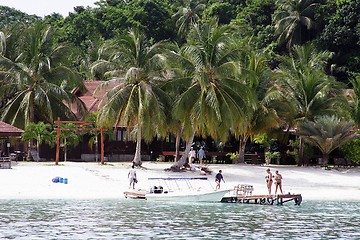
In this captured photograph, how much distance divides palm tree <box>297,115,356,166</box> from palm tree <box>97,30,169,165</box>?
364 inches

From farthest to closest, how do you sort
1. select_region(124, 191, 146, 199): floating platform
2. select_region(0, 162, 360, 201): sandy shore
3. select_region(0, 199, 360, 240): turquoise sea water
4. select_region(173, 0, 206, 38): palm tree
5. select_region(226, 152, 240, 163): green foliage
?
select_region(173, 0, 206, 38): palm tree, select_region(226, 152, 240, 163): green foliage, select_region(0, 162, 360, 201): sandy shore, select_region(124, 191, 146, 199): floating platform, select_region(0, 199, 360, 240): turquoise sea water

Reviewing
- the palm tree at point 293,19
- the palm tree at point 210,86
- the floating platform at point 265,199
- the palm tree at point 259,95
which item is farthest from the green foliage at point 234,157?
the palm tree at point 293,19

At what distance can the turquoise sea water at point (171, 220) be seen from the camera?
82.4 ft

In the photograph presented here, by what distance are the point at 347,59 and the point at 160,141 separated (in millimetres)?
23614

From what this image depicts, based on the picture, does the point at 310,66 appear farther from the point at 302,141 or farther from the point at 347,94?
the point at 302,141

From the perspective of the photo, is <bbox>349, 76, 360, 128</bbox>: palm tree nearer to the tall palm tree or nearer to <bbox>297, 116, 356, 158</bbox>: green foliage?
the tall palm tree

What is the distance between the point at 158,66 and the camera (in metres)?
44.8

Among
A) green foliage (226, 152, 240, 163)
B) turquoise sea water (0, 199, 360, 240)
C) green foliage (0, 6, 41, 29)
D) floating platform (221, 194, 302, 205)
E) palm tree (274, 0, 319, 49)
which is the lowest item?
turquoise sea water (0, 199, 360, 240)

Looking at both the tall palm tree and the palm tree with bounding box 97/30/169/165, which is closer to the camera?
the palm tree with bounding box 97/30/169/165

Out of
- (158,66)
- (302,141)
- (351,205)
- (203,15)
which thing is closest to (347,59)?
(203,15)

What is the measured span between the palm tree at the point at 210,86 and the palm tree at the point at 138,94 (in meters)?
1.17

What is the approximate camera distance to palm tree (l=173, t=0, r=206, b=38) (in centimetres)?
7938

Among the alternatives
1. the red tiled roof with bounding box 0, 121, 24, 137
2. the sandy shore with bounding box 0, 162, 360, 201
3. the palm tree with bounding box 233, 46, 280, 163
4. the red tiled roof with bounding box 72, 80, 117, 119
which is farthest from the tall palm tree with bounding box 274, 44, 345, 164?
the red tiled roof with bounding box 0, 121, 24, 137

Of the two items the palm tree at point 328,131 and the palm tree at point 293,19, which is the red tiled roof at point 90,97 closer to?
the palm tree at point 328,131
